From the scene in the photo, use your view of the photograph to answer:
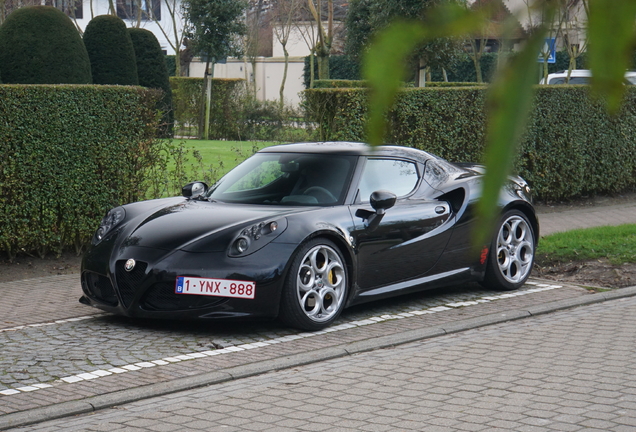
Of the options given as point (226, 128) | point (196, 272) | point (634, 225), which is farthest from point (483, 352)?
point (226, 128)

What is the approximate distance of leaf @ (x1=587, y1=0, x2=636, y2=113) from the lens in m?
0.75

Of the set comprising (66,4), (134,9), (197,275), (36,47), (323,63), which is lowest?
(197,275)

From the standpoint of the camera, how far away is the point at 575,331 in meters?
6.68

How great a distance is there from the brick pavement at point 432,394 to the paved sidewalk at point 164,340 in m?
0.14

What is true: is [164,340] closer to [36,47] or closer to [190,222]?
[190,222]

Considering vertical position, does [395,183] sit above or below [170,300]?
above

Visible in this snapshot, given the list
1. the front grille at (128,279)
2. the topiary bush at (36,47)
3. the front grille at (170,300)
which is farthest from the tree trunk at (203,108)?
the front grille at (170,300)

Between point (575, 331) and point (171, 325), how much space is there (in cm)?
304

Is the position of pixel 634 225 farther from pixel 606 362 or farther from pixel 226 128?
pixel 226 128

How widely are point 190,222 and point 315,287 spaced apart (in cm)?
103

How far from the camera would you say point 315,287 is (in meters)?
6.45

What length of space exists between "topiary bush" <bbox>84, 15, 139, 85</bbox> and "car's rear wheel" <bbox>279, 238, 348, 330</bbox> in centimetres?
1590

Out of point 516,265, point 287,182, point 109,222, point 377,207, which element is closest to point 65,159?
point 109,222

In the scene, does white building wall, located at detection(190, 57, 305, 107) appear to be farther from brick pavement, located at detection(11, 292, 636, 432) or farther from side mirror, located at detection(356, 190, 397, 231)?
brick pavement, located at detection(11, 292, 636, 432)
